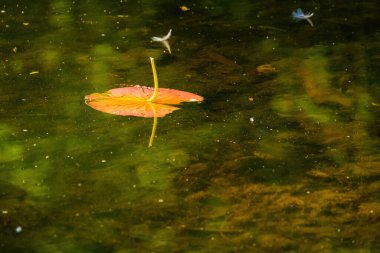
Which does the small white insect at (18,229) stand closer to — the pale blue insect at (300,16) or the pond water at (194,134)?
the pond water at (194,134)

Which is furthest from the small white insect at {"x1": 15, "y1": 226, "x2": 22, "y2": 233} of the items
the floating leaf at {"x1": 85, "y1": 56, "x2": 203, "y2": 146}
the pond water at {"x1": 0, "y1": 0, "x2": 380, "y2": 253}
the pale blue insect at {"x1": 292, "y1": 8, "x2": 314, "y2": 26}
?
the pale blue insect at {"x1": 292, "y1": 8, "x2": 314, "y2": 26}

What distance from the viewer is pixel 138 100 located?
279 cm

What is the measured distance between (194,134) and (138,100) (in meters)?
0.29

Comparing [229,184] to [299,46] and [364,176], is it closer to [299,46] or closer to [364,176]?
[364,176]

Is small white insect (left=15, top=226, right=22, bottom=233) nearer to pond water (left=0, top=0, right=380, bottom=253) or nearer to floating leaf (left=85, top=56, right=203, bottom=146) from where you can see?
pond water (left=0, top=0, right=380, bottom=253)

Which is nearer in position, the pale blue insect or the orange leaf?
the orange leaf

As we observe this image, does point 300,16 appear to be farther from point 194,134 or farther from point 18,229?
point 18,229

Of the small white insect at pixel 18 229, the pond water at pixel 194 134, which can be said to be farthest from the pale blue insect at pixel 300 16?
the small white insect at pixel 18 229

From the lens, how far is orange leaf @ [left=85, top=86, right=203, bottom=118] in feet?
8.96

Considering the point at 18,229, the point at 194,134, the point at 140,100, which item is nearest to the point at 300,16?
the point at 140,100

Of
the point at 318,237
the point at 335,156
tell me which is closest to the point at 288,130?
the point at 335,156

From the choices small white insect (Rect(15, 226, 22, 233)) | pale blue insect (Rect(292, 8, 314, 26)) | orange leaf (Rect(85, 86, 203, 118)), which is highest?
small white insect (Rect(15, 226, 22, 233))

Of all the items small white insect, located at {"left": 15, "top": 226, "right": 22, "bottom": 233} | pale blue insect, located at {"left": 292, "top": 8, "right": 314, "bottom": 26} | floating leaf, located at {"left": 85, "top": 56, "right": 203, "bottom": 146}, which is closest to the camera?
small white insect, located at {"left": 15, "top": 226, "right": 22, "bottom": 233}

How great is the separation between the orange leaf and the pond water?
0.03 metres
